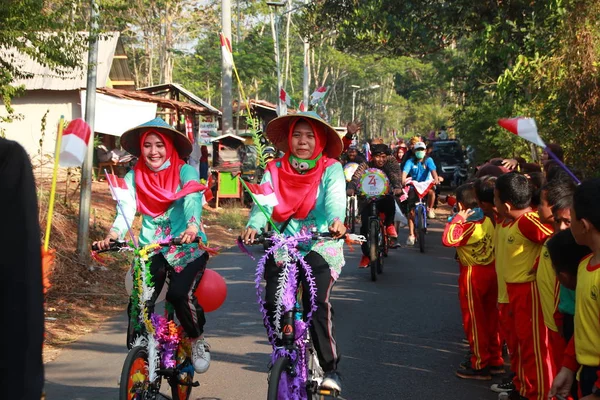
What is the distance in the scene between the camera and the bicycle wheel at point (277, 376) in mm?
4621

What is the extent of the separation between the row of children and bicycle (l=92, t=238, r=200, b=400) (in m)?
2.06

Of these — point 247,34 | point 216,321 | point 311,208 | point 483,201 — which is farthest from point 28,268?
point 247,34

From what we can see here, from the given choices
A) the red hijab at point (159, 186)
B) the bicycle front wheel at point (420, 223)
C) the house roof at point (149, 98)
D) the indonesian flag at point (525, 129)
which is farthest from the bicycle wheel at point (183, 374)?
the house roof at point (149, 98)

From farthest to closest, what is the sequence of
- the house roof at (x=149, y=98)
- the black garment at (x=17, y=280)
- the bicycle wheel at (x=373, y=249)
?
1. the house roof at (x=149, y=98)
2. the bicycle wheel at (x=373, y=249)
3. the black garment at (x=17, y=280)

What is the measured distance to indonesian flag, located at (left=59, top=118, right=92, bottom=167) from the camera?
410cm

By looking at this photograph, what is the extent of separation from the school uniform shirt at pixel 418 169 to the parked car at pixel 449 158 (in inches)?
747

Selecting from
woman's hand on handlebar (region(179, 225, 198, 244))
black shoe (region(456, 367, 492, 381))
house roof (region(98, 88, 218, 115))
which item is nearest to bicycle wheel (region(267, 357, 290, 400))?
woman's hand on handlebar (region(179, 225, 198, 244))

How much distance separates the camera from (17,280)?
166cm

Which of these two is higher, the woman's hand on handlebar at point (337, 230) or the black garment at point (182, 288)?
the woman's hand on handlebar at point (337, 230)

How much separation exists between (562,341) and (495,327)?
176cm

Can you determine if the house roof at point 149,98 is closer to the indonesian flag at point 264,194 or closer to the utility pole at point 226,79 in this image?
the utility pole at point 226,79

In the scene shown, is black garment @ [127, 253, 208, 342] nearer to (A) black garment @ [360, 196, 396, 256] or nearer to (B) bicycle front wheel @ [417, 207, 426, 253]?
(A) black garment @ [360, 196, 396, 256]

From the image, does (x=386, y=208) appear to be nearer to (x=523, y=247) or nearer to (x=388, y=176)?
(x=388, y=176)

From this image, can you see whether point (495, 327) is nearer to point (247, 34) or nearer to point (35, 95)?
point (35, 95)
